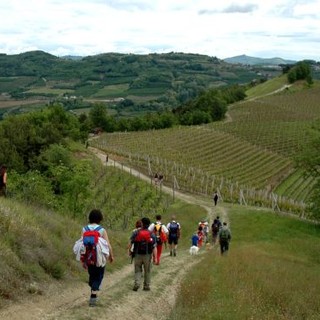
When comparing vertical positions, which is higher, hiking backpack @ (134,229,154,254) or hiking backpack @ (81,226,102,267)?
hiking backpack @ (81,226,102,267)

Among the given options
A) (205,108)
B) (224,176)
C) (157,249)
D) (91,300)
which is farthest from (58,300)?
(205,108)

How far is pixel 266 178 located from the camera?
64.6 m

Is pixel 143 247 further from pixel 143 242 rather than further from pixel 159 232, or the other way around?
pixel 159 232

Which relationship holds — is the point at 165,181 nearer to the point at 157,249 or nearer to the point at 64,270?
the point at 157,249

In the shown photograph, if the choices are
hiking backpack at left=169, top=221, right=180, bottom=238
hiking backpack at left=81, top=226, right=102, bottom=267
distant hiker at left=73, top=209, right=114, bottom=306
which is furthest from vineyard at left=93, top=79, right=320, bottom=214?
hiking backpack at left=81, top=226, right=102, bottom=267

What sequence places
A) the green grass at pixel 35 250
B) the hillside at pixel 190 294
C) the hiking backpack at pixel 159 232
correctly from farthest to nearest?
the hiking backpack at pixel 159 232, the green grass at pixel 35 250, the hillside at pixel 190 294

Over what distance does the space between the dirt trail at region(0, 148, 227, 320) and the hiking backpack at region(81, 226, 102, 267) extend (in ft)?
3.48

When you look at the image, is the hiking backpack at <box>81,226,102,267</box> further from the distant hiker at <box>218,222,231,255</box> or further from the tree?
the tree

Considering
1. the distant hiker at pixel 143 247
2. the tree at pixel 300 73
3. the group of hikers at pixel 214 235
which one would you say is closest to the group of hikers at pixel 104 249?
the distant hiker at pixel 143 247

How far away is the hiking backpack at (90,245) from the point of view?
10466 millimetres

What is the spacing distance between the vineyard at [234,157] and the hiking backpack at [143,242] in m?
29.0

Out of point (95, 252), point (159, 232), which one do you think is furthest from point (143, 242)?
point (159, 232)

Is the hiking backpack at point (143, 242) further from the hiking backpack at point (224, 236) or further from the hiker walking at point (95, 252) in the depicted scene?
the hiking backpack at point (224, 236)

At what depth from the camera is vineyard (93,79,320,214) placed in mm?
54719
